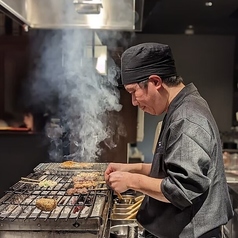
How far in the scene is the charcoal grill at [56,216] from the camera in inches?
63.0

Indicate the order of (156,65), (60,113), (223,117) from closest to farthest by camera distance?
(156,65) < (60,113) < (223,117)

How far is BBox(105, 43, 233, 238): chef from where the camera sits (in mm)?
1548

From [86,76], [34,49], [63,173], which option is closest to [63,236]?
[63,173]

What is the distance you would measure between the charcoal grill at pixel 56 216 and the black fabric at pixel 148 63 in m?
0.61

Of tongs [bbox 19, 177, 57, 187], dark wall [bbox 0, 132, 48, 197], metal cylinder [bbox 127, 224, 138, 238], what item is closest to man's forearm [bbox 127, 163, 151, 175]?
metal cylinder [bbox 127, 224, 138, 238]

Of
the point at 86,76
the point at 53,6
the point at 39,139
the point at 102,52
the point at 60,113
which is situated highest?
the point at 53,6

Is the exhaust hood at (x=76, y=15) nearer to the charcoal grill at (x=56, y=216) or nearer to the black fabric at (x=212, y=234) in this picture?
the charcoal grill at (x=56, y=216)

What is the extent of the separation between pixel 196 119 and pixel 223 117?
20.9 feet

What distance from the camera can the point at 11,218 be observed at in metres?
1.62

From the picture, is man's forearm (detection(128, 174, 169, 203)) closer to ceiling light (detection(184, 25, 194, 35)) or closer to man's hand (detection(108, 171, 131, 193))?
man's hand (detection(108, 171, 131, 193))

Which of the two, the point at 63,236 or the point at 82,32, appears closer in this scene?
the point at 63,236

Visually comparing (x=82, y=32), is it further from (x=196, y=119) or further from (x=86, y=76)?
(x=196, y=119)

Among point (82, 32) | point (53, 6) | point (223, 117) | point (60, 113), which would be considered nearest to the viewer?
point (53, 6)

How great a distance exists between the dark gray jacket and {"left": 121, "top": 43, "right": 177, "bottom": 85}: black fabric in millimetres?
132
